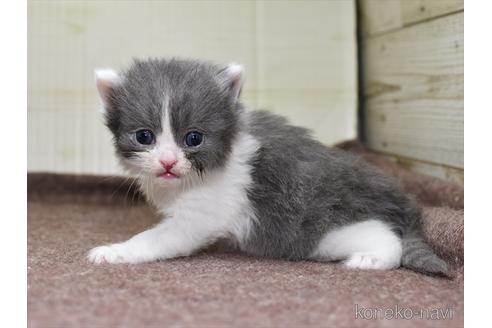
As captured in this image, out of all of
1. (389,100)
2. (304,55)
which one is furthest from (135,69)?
(389,100)

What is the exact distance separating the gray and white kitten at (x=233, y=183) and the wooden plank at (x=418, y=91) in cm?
56

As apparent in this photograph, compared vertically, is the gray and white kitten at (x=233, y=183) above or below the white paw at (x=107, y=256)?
above

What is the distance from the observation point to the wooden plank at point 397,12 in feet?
7.68

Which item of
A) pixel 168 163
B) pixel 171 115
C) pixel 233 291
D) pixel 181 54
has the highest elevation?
pixel 181 54

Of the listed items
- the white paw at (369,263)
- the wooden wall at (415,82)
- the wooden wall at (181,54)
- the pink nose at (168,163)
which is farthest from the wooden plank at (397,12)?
the pink nose at (168,163)

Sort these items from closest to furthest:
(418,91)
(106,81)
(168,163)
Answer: (168,163), (106,81), (418,91)

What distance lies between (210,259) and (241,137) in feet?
1.34

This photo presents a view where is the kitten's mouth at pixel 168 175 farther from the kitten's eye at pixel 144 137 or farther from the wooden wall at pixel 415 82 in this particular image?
the wooden wall at pixel 415 82

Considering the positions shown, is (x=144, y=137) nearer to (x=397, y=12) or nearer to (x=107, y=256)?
(x=107, y=256)

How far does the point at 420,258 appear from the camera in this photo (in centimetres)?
176

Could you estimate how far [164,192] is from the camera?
194 centimetres

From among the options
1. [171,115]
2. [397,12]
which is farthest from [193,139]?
[397,12]

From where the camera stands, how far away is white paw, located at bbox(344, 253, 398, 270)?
69.9 inches

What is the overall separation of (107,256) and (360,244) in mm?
785
